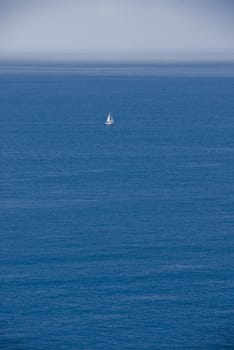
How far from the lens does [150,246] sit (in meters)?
35.1

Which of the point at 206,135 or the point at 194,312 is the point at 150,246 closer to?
the point at 194,312

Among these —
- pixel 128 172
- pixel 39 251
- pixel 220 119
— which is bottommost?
pixel 39 251

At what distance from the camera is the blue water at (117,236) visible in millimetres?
28391

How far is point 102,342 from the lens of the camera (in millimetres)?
27438

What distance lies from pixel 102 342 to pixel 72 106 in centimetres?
5550

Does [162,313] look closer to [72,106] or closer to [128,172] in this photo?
[128,172]

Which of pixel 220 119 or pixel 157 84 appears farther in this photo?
pixel 157 84

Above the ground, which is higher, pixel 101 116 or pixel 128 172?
pixel 101 116

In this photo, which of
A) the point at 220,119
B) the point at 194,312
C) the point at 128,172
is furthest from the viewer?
the point at 220,119

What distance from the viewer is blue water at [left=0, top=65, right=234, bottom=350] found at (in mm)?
28391

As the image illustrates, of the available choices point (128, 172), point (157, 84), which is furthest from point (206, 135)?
point (157, 84)

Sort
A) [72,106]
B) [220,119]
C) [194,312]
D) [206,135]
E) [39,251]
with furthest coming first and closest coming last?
[72,106], [220,119], [206,135], [39,251], [194,312]

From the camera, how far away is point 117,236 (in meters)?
36.2

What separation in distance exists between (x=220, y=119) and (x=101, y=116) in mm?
7641
